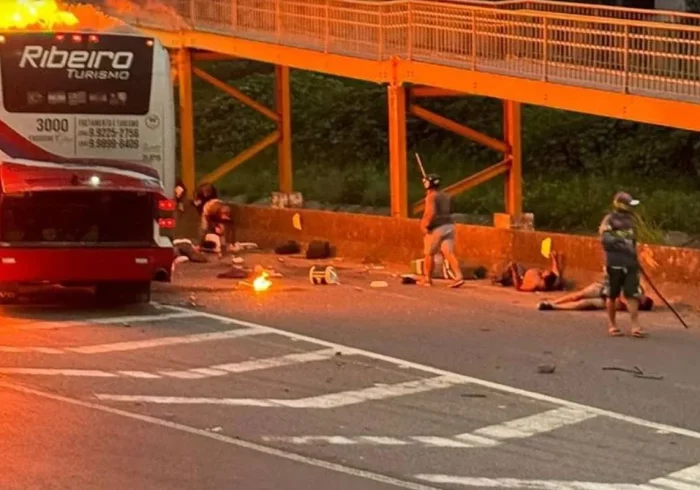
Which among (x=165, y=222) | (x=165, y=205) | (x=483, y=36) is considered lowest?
(x=165, y=222)

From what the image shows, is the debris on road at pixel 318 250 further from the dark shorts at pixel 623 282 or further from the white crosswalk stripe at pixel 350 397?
the dark shorts at pixel 623 282

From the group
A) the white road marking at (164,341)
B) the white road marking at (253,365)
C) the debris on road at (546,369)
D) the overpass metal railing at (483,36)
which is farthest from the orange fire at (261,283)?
the debris on road at (546,369)

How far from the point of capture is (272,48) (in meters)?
26.0

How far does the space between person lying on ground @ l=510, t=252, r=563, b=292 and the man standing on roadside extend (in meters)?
3.48

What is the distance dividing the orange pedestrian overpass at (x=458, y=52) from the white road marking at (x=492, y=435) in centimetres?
749

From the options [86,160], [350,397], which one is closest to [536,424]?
[350,397]

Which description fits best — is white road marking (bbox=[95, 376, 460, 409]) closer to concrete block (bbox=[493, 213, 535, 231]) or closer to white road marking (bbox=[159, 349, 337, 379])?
white road marking (bbox=[159, 349, 337, 379])

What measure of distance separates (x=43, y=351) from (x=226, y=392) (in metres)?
2.72

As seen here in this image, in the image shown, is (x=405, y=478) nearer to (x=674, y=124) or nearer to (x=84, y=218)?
(x=84, y=218)

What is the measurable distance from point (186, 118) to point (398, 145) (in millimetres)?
6222

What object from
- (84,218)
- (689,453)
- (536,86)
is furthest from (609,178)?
(689,453)

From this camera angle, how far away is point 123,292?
58.2ft

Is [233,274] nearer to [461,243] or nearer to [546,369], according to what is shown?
[461,243]

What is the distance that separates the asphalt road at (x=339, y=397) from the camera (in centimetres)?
960
